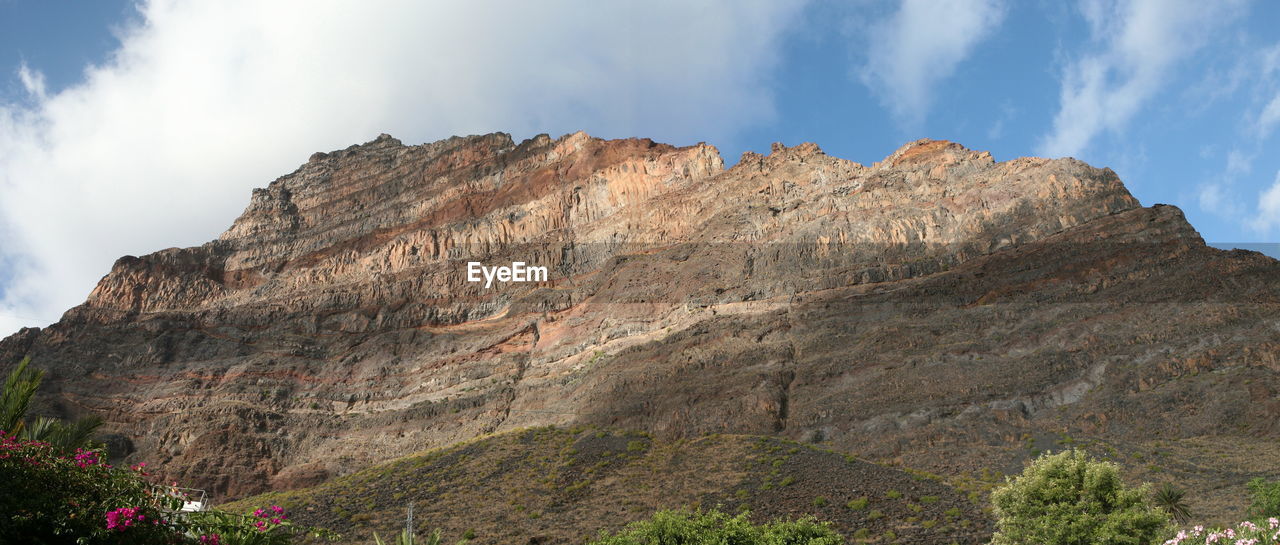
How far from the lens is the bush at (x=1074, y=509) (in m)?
29.2

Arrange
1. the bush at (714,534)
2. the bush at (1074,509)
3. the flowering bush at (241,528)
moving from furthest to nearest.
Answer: the bush at (1074,509), the bush at (714,534), the flowering bush at (241,528)

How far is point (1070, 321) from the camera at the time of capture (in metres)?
63.4

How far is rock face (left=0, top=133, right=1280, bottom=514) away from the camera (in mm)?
57875

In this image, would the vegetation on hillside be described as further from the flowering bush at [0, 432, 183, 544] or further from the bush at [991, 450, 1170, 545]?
the bush at [991, 450, 1170, 545]

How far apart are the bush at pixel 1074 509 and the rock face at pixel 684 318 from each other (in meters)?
17.7

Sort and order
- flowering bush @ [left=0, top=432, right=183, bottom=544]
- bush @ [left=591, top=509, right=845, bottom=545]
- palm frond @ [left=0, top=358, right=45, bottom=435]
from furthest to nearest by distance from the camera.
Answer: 1. bush @ [left=591, top=509, right=845, bottom=545]
2. palm frond @ [left=0, top=358, right=45, bottom=435]
3. flowering bush @ [left=0, top=432, right=183, bottom=544]

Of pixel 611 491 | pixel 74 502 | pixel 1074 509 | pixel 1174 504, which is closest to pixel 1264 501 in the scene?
pixel 1174 504

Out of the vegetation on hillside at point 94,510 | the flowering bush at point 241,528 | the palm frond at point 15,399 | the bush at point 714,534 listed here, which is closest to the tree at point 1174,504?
the bush at point 714,534

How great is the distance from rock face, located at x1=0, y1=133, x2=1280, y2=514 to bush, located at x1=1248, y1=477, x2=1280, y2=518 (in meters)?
9.68

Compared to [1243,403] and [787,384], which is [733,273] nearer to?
[787,384]

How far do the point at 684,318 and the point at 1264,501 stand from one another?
176ft

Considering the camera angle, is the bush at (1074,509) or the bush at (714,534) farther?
the bush at (1074,509)

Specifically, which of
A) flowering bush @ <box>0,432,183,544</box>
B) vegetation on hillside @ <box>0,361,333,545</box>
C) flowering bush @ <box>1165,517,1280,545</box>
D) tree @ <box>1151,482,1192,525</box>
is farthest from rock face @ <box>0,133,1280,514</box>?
flowering bush @ <box>0,432,183,544</box>

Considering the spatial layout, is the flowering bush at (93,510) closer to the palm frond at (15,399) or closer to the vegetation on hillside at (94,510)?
the vegetation on hillside at (94,510)
